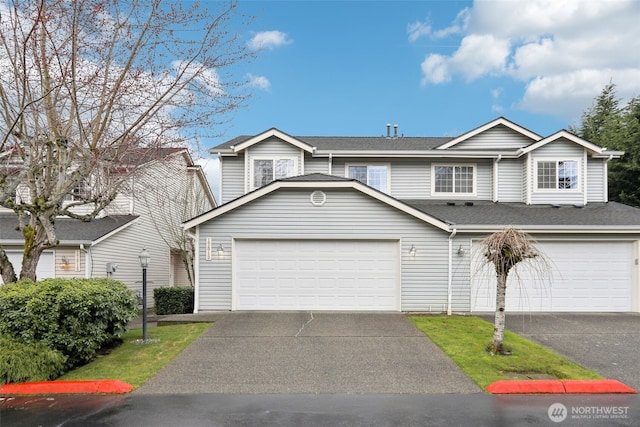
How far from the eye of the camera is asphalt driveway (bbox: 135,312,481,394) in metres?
6.33

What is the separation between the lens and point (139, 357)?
7.77m

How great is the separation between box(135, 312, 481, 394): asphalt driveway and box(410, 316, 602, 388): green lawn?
0.27 m

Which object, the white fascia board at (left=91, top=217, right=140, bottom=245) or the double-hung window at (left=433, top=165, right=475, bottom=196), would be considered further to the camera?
the double-hung window at (left=433, top=165, right=475, bottom=196)

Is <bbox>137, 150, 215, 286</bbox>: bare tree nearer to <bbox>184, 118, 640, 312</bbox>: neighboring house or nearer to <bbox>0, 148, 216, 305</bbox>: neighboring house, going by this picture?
<bbox>0, 148, 216, 305</bbox>: neighboring house

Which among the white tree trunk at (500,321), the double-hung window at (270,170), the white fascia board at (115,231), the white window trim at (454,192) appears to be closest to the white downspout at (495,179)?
the white window trim at (454,192)

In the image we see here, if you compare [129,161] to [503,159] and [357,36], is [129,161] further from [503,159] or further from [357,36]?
[503,159]

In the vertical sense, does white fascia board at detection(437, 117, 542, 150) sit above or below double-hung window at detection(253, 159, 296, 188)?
above

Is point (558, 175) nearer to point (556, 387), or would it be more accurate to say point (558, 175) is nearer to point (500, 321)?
point (500, 321)

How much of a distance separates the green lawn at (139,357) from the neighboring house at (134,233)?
3.49m

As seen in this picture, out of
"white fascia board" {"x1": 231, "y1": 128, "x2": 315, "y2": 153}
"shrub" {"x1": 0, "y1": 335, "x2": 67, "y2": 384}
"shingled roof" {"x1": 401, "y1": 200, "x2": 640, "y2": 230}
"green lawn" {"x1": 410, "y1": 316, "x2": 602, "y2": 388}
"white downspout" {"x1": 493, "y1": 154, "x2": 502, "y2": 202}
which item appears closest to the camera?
"shrub" {"x1": 0, "y1": 335, "x2": 67, "y2": 384}

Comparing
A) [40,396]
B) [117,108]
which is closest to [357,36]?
[117,108]

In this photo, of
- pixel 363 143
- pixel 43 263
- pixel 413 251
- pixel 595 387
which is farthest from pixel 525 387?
pixel 43 263

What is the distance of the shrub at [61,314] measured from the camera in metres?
6.50

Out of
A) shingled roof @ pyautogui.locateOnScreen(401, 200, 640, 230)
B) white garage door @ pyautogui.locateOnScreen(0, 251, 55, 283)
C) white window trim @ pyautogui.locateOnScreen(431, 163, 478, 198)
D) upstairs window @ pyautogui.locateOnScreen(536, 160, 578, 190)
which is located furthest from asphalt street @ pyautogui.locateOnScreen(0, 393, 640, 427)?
upstairs window @ pyautogui.locateOnScreen(536, 160, 578, 190)
